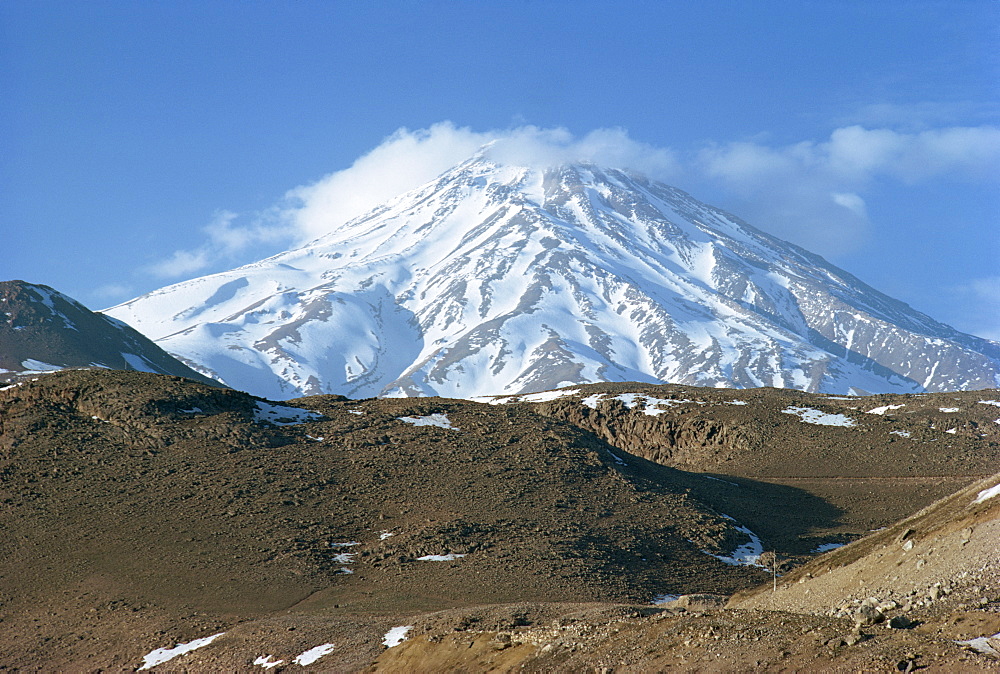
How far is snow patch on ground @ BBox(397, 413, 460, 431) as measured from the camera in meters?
54.5

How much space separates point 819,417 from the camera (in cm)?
7119

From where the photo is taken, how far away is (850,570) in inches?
917

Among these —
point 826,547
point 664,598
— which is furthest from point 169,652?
point 826,547

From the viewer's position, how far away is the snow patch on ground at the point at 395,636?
80.6 feet

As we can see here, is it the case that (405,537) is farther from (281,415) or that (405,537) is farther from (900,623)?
(900,623)

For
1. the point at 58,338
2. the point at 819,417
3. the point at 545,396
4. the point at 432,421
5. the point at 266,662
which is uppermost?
the point at 58,338

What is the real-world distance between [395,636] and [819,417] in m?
54.0

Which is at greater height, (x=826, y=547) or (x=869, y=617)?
(x=869, y=617)

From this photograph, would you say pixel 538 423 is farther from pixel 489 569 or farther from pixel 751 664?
pixel 751 664

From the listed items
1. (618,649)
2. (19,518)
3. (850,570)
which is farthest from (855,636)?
(19,518)

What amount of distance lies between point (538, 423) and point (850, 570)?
3503 centimetres

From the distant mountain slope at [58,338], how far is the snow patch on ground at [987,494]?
99.7m

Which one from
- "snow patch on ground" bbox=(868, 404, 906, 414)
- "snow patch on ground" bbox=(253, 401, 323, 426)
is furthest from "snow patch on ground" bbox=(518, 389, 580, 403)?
"snow patch on ground" bbox=(253, 401, 323, 426)

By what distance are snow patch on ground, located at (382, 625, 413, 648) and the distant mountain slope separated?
9053cm
